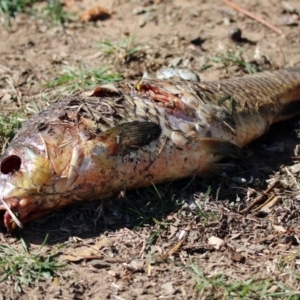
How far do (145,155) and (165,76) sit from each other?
1.35 meters

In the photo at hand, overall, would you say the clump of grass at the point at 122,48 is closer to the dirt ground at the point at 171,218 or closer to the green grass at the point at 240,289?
the dirt ground at the point at 171,218

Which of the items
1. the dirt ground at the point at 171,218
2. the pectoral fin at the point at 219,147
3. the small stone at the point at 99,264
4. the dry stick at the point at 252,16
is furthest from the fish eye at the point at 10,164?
the dry stick at the point at 252,16

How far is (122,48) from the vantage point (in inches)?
266

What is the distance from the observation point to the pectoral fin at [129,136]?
4777 mm

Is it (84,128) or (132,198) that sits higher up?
(84,128)

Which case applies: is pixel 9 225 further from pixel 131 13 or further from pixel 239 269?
pixel 131 13

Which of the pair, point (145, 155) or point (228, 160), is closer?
point (145, 155)

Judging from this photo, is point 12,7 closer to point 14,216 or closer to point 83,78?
point 83,78

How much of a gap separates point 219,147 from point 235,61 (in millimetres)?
1675

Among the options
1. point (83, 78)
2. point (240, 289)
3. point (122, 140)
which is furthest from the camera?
point (83, 78)

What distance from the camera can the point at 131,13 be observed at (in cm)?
758

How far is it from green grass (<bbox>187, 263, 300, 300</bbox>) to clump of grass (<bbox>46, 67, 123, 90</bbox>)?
230 centimetres

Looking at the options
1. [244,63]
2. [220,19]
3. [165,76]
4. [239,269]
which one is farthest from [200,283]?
[220,19]

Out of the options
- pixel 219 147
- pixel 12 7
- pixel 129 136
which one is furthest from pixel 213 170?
pixel 12 7
